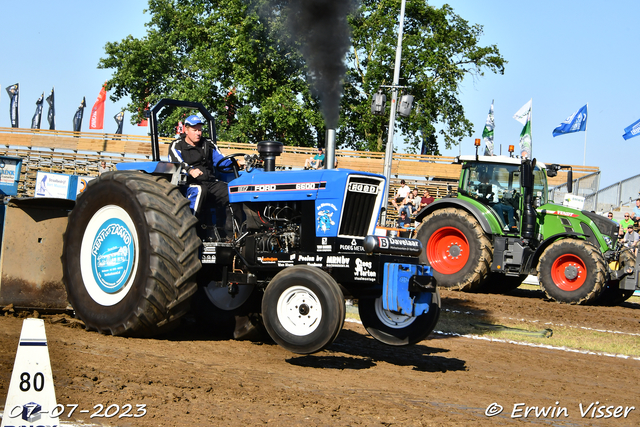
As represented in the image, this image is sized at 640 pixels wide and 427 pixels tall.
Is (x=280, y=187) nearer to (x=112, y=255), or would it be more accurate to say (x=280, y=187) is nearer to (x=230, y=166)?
(x=230, y=166)

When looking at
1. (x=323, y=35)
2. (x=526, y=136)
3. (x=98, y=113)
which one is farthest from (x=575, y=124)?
(x=98, y=113)

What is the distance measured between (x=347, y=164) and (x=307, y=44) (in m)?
15.9

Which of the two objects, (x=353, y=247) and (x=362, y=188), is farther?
(x=362, y=188)

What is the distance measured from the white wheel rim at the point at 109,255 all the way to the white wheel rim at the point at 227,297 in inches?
40.8

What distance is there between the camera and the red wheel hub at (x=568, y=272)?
1256cm

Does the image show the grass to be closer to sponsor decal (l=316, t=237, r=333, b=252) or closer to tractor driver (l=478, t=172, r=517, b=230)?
sponsor decal (l=316, t=237, r=333, b=252)

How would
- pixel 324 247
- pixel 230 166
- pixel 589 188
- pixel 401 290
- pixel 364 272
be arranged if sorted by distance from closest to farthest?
pixel 401 290
pixel 364 272
pixel 324 247
pixel 230 166
pixel 589 188

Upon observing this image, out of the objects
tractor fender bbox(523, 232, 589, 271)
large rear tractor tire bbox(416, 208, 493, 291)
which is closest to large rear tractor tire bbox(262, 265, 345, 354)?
large rear tractor tire bbox(416, 208, 493, 291)

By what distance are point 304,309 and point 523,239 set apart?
27.2 ft

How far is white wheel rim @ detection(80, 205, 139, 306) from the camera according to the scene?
6.36 metres

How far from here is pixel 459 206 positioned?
45.4 feet

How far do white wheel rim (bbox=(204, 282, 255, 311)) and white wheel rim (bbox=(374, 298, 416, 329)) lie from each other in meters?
1.49

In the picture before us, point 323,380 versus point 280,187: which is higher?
point 280,187

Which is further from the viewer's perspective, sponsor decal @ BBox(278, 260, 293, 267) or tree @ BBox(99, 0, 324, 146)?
tree @ BBox(99, 0, 324, 146)
